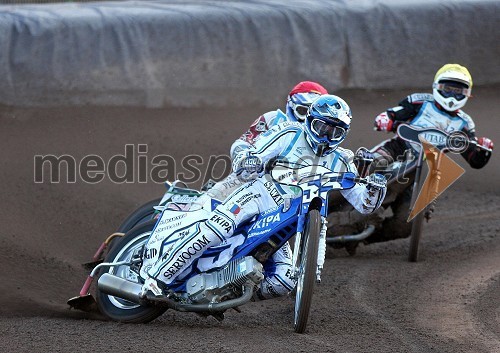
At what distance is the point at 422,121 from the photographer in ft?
32.9

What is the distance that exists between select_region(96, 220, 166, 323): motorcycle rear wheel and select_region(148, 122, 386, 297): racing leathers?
0.32 metres

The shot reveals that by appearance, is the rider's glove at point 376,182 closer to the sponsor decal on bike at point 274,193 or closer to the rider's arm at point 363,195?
the rider's arm at point 363,195

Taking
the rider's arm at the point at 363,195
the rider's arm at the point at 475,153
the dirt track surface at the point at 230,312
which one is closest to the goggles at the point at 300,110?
the rider's arm at the point at 363,195

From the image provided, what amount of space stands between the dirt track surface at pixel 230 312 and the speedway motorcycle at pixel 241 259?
0.72ft

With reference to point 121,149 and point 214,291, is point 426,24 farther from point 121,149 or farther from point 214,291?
point 214,291

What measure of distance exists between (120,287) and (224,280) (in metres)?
0.83

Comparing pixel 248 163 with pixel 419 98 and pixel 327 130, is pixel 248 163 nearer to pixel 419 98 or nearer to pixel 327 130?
pixel 327 130

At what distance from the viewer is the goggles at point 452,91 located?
998 cm

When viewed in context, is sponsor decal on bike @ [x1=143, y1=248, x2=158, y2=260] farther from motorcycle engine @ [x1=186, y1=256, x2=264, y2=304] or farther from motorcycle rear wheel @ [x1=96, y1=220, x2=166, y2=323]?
motorcycle engine @ [x1=186, y1=256, x2=264, y2=304]

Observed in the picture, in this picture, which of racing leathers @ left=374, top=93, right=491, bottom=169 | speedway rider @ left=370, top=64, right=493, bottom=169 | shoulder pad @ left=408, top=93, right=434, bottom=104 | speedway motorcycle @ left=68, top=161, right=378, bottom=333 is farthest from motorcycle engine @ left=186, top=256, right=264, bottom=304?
shoulder pad @ left=408, top=93, right=434, bottom=104

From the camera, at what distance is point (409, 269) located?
9.33 metres

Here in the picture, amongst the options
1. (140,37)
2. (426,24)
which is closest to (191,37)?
(140,37)

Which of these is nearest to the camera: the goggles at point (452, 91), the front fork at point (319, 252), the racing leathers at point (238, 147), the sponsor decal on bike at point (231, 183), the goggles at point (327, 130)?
the front fork at point (319, 252)

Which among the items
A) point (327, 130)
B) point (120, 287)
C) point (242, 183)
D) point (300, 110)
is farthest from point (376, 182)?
point (120, 287)
